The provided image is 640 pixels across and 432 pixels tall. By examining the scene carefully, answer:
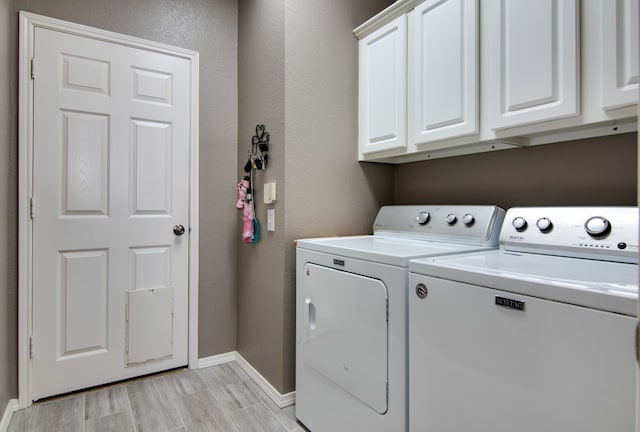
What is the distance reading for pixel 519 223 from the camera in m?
1.47

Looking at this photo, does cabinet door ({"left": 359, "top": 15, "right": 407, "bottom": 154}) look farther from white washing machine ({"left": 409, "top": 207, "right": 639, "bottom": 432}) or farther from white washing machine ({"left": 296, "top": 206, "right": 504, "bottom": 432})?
white washing machine ({"left": 409, "top": 207, "right": 639, "bottom": 432})

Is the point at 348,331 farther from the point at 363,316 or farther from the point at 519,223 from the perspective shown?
the point at 519,223

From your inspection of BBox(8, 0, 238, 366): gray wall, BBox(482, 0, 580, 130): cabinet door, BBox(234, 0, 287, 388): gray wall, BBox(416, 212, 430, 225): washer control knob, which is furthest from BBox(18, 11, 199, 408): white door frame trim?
BBox(482, 0, 580, 130): cabinet door

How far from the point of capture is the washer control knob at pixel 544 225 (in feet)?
4.50

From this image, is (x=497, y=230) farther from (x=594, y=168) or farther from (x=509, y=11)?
(x=509, y=11)

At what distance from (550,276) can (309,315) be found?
1.07 m

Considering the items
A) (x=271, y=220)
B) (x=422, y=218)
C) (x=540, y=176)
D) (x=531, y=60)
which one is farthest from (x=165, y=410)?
(x=531, y=60)

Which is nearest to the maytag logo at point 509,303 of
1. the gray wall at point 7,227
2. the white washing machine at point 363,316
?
the white washing machine at point 363,316

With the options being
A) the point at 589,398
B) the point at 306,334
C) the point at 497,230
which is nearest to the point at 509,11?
the point at 497,230

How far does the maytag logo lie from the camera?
3.04ft

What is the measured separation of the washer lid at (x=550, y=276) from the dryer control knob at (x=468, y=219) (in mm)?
296

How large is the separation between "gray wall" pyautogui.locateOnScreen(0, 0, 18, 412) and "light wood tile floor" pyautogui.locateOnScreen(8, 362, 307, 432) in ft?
0.76

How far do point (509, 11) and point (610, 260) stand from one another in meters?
1.00

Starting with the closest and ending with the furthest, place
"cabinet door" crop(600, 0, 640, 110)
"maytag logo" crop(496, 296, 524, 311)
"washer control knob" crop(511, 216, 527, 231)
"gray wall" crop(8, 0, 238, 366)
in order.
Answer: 1. "maytag logo" crop(496, 296, 524, 311)
2. "cabinet door" crop(600, 0, 640, 110)
3. "washer control knob" crop(511, 216, 527, 231)
4. "gray wall" crop(8, 0, 238, 366)
